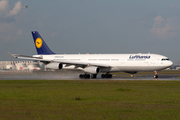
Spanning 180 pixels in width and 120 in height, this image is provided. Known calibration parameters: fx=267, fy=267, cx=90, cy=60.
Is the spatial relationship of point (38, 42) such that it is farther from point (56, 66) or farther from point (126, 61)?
point (126, 61)

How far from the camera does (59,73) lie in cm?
6531

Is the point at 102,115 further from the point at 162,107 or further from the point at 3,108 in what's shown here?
the point at 3,108

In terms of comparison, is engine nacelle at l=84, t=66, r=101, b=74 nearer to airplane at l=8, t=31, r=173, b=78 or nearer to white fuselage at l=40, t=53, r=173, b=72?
airplane at l=8, t=31, r=173, b=78

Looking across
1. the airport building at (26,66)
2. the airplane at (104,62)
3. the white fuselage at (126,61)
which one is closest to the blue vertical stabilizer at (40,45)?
the airplane at (104,62)

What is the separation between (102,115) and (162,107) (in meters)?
4.01

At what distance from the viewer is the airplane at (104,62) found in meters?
46.3

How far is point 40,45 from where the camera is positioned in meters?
58.1

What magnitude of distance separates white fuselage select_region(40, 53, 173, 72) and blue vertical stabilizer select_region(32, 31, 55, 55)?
6.89 metres

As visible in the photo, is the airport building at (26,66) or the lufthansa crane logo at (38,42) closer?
the lufthansa crane logo at (38,42)

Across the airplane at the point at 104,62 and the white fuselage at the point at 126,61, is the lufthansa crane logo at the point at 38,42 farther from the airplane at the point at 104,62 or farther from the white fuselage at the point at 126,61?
the white fuselage at the point at 126,61

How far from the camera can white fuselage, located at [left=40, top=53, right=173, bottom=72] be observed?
46.1m

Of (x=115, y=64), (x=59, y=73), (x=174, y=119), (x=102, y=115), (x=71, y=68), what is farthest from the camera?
(x=59, y=73)

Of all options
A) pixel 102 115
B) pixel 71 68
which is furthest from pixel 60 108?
pixel 71 68

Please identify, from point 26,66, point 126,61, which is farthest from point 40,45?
point 26,66
